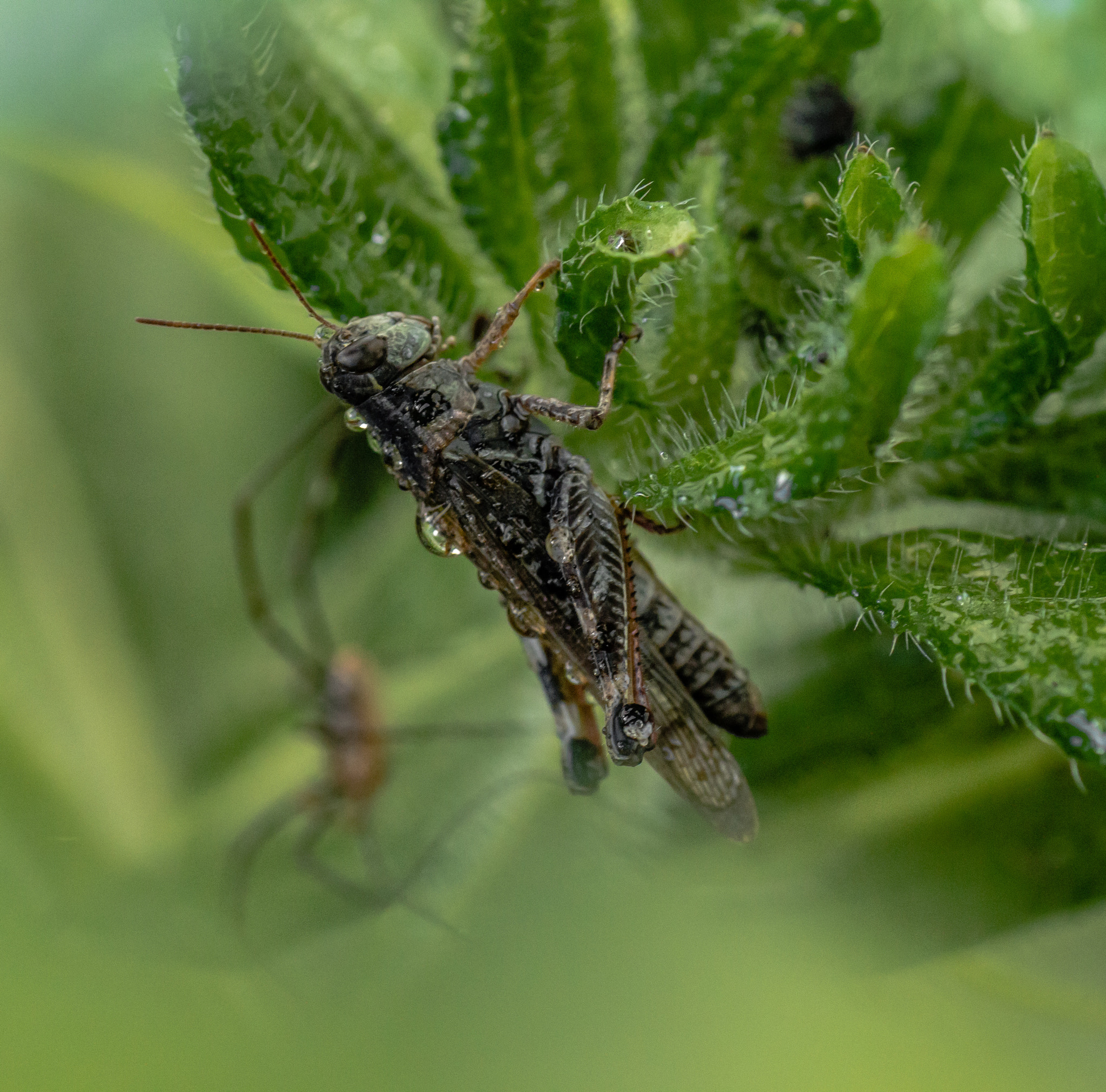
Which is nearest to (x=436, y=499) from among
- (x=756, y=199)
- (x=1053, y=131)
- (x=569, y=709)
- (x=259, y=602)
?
(x=569, y=709)

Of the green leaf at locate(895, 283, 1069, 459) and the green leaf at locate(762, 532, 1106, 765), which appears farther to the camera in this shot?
the green leaf at locate(895, 283, 1069, 459)

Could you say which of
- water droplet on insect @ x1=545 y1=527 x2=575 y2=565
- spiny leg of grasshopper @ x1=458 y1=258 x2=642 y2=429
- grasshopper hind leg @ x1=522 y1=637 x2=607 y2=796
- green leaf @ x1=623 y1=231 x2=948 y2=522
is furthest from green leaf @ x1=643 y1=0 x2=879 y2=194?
grasshopper hind leg @ x1=522 y1=637 x2=607 y2=796

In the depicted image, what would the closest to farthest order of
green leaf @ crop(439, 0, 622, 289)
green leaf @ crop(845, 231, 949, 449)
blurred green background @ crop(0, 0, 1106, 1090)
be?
green leaf @ crop(845, 231, 949, 449) < green leaf @ crop(439, 0, 622, 289) < blurred green background @ crop(0, 0, 1106, 1090)

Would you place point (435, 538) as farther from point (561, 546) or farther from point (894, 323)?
point (894, 323)

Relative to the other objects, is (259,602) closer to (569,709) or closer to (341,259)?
(569,709)

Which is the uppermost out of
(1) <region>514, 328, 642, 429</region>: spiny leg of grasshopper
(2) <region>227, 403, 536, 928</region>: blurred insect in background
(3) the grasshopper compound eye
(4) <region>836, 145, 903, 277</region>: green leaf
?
(4) <region>836, 145, 903, 277</region>: green leaf

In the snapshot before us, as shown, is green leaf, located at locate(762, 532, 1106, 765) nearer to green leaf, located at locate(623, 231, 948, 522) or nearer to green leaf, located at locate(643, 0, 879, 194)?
green leaf, located at locate(623, 231, 948, 522)

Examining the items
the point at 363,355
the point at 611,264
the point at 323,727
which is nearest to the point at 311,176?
the point at 363,355
